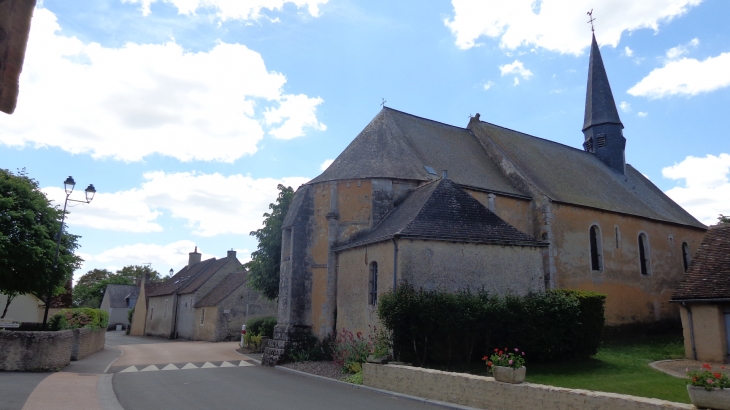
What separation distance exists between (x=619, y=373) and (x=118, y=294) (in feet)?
203

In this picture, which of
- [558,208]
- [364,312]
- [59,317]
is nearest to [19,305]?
[59,317]

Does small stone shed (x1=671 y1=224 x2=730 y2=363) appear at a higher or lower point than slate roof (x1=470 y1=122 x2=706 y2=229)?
lower

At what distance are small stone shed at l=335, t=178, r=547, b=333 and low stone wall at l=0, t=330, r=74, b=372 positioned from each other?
9726mm

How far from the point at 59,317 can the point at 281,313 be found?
9.47 meters

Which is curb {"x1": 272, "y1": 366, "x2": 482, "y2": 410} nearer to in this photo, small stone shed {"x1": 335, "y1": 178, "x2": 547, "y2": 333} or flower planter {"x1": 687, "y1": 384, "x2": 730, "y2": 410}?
small stone shed {"x1": 335, "y1": 178, "x2": 547, "y2": 333}

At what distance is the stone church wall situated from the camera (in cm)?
2262

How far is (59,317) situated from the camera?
20906 millimetres

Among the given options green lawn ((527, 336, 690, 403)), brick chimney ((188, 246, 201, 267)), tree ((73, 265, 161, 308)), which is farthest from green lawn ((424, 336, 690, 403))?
tree ((73, 265, 161, 308))

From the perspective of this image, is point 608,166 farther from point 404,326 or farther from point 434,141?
point 404,326

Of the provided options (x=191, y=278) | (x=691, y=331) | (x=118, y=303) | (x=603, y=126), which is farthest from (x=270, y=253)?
(x=118, y=303)

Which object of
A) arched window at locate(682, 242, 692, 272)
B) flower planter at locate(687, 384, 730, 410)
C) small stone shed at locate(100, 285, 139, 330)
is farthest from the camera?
small stone shed at locate(100, 285, 139, 330)

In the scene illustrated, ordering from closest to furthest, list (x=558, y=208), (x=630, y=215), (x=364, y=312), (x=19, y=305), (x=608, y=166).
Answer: (x=364, y=312) → (x=558, y=208) → (x=630, y=215) → (x=608, y=166) → (x=19, y=305)

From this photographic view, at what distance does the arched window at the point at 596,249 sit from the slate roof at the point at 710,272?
5127 millimetres

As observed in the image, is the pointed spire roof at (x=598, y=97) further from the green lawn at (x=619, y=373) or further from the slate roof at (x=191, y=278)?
the slate roof at (x=191, y=278)
